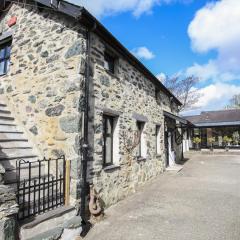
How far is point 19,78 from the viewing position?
7.14 m

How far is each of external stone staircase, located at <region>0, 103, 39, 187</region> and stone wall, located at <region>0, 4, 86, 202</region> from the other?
202 millimetres

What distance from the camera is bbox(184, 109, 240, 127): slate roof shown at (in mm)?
25559

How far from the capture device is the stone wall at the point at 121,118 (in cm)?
633

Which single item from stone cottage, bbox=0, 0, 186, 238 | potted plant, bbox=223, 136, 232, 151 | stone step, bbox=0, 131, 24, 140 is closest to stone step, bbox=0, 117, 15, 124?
stone cottage, bbox=0, 0, 186, 238

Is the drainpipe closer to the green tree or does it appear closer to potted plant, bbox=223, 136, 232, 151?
potted plant, bbox=223, 136, 232, 151

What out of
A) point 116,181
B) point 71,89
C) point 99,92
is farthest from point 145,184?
point 71,89

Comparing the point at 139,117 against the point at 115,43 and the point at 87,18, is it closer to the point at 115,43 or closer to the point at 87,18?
the point at 115,43

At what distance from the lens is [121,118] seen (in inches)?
303

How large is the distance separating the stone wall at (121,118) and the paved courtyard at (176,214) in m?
0.57

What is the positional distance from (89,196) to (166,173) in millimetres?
7014

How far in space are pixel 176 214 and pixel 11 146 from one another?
179 inches

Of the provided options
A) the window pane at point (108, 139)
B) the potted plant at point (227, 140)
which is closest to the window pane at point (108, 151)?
the window pane at point (108, 139)

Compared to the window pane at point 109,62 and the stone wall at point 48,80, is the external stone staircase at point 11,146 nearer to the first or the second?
the stone wall at point 48,80

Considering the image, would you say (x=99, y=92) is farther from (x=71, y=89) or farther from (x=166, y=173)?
(x=166, y=173)
